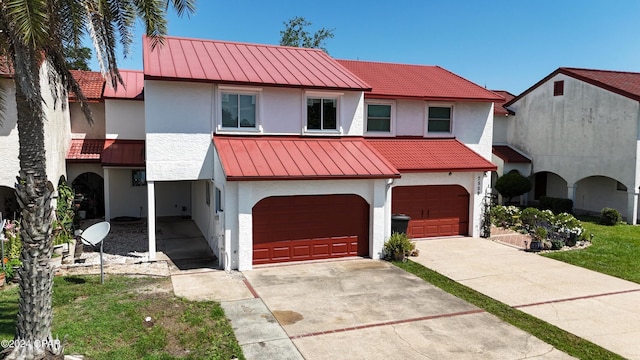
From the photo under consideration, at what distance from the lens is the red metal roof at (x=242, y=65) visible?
15.6 meters

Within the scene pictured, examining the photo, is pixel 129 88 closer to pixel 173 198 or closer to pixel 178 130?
→ pixel 173 198

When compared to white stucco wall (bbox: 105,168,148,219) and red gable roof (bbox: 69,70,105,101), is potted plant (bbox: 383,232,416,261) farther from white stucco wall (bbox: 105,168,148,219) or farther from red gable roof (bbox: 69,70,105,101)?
red gable roof (bbox: 69,70,105,101)

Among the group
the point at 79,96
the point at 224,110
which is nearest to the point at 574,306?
the point at 224,110

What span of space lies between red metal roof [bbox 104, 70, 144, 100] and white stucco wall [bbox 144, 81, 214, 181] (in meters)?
5.94

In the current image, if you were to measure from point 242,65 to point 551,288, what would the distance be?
12.8 m

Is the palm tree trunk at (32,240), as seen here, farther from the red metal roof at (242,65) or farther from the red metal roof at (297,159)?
the red metal roof at (242,65)

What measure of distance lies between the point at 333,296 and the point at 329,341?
2725 mm

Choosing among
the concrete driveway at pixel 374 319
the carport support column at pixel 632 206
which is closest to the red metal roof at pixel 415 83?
the carport support column at pixel 632 206

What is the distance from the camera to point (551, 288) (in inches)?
508

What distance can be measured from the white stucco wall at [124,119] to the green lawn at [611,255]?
60.4ft

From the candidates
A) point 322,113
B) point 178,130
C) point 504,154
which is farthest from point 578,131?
point 178,130

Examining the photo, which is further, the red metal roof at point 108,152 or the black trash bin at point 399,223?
the red metal roof at point 108,152

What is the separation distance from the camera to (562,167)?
26.4 metres

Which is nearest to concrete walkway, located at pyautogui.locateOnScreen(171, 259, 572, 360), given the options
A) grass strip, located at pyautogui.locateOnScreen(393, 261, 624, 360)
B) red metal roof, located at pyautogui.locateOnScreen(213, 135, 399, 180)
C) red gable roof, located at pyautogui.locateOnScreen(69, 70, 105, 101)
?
grass strip, located at pyautogui.locateOnScreen(393, 261, 624, 360)
